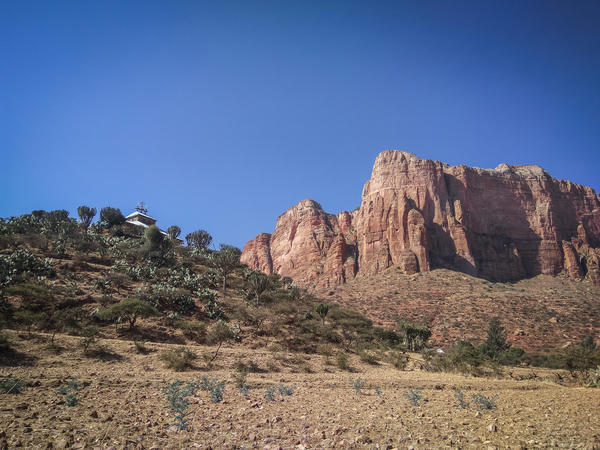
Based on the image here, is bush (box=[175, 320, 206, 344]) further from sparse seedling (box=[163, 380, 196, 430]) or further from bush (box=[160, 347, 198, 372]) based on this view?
sparse seedling (box=[163, 380, 196, 430])

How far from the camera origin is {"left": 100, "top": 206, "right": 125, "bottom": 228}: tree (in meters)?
47.4

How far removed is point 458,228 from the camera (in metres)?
79.3

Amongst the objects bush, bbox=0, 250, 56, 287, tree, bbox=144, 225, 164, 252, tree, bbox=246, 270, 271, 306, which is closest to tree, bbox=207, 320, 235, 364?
tree, bbox=246, 270, 271, 306

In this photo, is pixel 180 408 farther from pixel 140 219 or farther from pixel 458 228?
pixel 458 228

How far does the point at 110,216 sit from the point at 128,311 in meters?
35.1

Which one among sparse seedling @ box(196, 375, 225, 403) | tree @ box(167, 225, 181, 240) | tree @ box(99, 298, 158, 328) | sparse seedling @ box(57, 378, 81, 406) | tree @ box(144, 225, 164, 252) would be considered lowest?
sparse seedling @ box(196, 375, 225, 403)

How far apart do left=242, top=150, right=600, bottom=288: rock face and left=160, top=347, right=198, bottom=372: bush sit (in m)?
60.8

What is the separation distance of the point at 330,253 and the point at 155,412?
272 ft

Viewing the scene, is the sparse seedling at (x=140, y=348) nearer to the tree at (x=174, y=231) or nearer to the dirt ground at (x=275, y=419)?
the dirt ground at (x=275, y=419)

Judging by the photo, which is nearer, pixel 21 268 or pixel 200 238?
pixel 21 268

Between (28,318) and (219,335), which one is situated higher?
(28,318)

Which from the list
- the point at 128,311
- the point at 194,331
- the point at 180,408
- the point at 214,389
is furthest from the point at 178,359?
the point at 180,408

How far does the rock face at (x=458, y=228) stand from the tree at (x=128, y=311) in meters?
59.5

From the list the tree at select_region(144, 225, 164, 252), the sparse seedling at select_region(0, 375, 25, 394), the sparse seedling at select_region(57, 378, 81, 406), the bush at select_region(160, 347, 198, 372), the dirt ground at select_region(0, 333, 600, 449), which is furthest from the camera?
the tree at select_region(144, 225, 164, 252)
